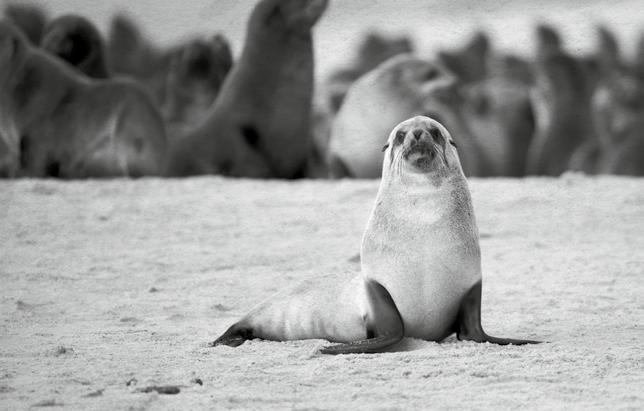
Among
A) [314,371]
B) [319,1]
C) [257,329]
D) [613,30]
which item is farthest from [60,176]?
[613,30]

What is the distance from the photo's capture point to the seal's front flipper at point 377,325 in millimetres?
3359

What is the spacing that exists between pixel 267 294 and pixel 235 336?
2.89ft

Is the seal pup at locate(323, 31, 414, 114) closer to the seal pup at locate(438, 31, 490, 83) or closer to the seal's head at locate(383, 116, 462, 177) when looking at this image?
the seal pup at locate(438, 31, 490, 83)

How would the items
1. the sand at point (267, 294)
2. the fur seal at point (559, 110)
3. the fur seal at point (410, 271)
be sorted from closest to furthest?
the sand at point (267, 294)
the fur seal at point (410, 271)
the fur seal at point (559, 110)

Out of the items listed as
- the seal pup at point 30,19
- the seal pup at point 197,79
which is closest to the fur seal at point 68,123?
the seal pup at point 197,79

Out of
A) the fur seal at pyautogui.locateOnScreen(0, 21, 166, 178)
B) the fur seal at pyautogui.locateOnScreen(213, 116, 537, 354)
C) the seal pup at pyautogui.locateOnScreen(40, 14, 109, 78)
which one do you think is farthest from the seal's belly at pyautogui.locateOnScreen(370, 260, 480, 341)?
the seal pup at pyautogui.locateOnScreen(40, 14, 109, 78)

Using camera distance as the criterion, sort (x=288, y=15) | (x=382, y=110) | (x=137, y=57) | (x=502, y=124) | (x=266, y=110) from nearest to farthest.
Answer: (x=266, y=110) → (x=288, y=15) → (x=382, y=110) → (x=502, y=124) → (x=137, y=57)

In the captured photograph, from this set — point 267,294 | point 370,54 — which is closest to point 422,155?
point 267,294

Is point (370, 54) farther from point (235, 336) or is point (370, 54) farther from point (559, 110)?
point (235, 336)

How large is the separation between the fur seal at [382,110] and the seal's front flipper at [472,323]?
628 centimetres

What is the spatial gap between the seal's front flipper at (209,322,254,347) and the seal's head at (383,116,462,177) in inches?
29.3

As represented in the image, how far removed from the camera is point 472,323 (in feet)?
11.5

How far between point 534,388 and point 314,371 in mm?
623

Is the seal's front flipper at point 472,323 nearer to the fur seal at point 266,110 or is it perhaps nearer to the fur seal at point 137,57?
the fur seal at point 266,110
